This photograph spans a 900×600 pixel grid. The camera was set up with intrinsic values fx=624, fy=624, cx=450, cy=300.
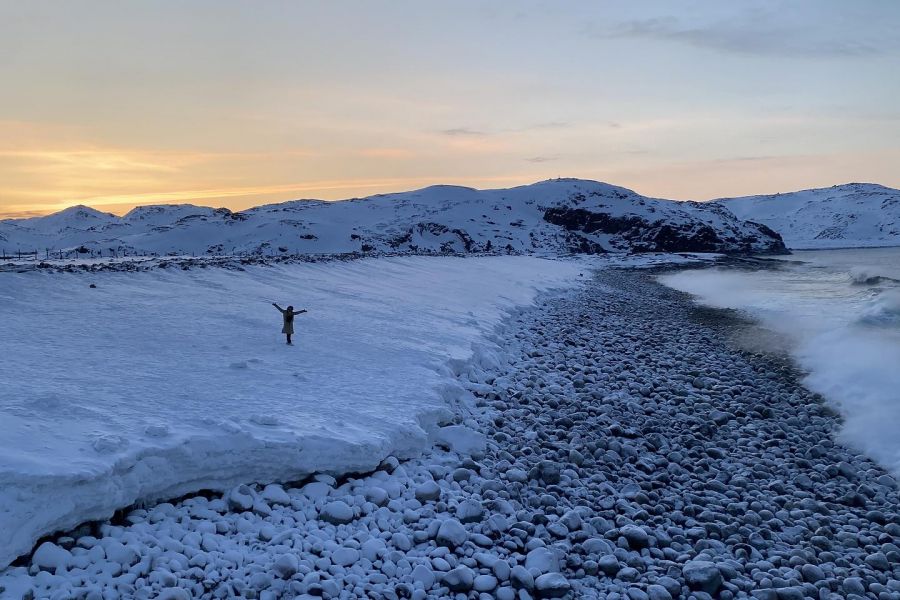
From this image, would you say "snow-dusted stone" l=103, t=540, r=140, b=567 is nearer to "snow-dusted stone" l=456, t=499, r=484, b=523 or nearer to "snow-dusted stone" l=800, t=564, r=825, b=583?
"snow-dusted stone" l=456, t=499, r=484, b=523

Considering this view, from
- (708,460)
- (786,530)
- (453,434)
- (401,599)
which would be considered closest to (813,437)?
(708,460)

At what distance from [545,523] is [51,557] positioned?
4847mm

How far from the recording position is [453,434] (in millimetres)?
9258

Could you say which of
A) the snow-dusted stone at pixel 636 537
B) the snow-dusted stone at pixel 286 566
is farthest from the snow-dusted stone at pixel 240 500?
the snow-dusted stone at pixel 636 537

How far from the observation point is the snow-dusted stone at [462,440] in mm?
8992

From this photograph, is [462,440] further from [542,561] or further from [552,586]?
[552,586]

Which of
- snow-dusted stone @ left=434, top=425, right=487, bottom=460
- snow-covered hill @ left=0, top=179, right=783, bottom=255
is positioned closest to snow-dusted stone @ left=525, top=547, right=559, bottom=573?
snow-dusted stone @ left=434, top=425, right=487, bottom=460

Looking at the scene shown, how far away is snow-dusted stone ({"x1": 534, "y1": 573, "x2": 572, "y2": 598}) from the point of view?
19.4 ft

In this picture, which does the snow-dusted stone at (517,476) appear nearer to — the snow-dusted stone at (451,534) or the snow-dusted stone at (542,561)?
the snow-dusted stone at (451,534)

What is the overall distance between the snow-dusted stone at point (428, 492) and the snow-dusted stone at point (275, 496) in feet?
4.96

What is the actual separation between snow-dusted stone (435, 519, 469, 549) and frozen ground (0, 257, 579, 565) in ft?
4.91

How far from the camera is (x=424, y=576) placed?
591cm

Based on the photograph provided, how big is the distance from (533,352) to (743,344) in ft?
23.7

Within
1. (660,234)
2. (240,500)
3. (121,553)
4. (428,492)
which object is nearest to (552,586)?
(428,492)
